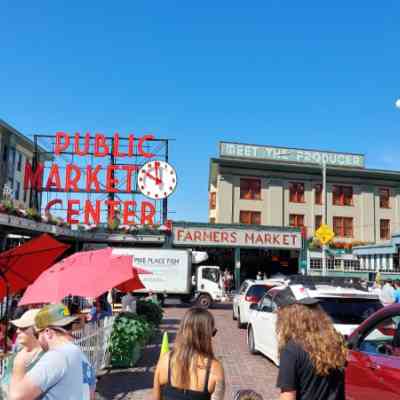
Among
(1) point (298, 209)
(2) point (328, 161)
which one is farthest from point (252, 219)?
(2) point (328, 161)

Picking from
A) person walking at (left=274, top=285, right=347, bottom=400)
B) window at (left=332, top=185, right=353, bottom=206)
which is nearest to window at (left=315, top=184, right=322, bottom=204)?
window at (left=332, top=185, right=353, bottom=206)

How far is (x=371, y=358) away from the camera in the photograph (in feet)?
16.4

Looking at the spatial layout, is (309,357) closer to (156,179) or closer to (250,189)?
(156,179)

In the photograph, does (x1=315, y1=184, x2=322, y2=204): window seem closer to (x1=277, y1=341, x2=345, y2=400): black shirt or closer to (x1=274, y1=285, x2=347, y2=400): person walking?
(x1=274, y1=285, x2=347, y2=400): person walking

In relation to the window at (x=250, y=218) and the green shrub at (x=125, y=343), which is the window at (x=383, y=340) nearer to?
the green shrub at (x=125, y=343)

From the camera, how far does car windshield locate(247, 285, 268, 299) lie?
644 inches

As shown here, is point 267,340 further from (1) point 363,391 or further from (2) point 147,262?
(2) point 147,262

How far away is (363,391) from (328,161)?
39.7 meters

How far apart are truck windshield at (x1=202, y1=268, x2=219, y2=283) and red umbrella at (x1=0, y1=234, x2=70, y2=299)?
15778 millimetres

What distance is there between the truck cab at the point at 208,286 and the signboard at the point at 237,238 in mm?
6358

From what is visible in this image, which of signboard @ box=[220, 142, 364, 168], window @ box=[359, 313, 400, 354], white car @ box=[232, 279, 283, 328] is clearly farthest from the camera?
signboard @ box=[220, 142, 364, 168]

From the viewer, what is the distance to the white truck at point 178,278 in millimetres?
24734

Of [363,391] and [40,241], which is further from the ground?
[40,241]

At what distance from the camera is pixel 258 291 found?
54.1ft
